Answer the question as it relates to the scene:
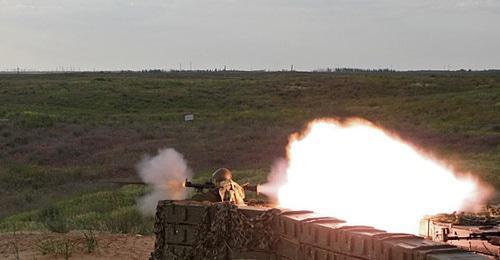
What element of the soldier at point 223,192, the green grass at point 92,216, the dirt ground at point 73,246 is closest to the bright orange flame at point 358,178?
the soldier at point 223,192

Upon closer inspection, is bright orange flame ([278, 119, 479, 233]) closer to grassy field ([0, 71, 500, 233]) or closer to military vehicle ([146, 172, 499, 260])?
military vehicle ([146, 172, 499, 260])

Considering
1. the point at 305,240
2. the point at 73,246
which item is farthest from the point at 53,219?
the point at 305,240

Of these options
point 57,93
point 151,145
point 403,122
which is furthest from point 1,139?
point 57,93

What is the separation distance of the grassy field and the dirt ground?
1.19 metres

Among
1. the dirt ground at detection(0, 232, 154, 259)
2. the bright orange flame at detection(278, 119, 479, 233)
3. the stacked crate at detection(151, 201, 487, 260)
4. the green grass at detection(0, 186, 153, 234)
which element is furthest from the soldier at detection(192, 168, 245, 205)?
the green grass at detection(0, 186, 153, 234)

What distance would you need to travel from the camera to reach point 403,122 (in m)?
47.2

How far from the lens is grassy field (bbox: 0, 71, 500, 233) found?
24156 millimetres

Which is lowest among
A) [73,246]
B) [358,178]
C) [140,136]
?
[140,136]

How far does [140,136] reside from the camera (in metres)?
43.1

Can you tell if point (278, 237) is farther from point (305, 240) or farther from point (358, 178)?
point (358, 178)

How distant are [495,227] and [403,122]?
36.3 m

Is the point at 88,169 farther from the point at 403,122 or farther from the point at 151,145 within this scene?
the point at 403,122

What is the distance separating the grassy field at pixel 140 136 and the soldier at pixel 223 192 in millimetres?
6037

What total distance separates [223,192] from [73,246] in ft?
14.8
